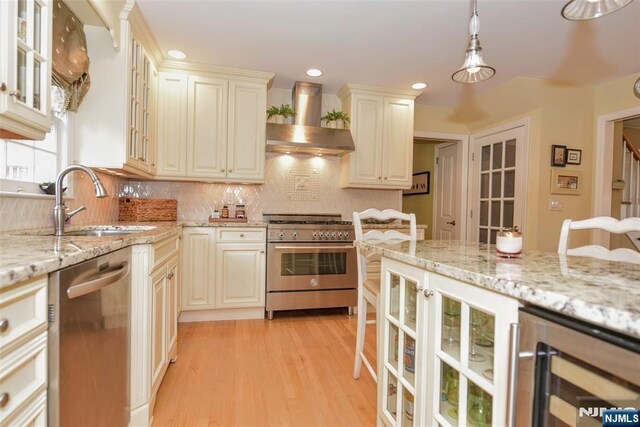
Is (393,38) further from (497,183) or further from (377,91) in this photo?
(497,183)

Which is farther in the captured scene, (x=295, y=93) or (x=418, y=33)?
(x=295, y=93)

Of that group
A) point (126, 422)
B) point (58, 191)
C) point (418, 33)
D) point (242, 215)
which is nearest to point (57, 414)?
point (126, 422)

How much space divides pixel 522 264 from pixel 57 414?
1.38 meters

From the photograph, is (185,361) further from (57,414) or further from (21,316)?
(21,316)

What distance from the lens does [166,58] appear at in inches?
117

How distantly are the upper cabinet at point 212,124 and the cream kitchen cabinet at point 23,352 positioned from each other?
242 cm

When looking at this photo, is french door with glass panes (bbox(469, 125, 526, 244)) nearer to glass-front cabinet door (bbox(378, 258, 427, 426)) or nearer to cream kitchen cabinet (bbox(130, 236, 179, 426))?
glass-front cabinet door (bbox(378, 258, 427, 426))

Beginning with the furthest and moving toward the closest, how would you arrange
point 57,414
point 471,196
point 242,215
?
point 471,196 < point 242,215 < point 57,414

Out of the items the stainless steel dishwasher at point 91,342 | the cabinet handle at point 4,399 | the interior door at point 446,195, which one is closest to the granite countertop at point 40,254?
the stainless steel dishwasher at point 91,342

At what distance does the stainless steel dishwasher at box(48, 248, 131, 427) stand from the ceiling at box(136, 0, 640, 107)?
5.99ft

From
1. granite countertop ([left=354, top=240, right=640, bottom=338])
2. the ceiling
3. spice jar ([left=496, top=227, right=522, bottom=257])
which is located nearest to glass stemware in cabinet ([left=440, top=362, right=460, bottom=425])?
granite countertop ([left=354, top=240, right=640, bottom=338])

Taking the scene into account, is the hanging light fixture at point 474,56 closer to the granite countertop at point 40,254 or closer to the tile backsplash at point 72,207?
the granite countertop at point 40,254

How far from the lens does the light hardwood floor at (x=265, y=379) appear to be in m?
1.68

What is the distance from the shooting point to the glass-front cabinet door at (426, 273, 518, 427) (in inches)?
31.5
